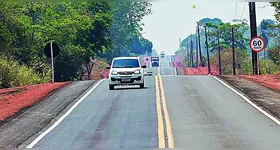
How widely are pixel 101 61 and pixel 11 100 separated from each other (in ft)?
257

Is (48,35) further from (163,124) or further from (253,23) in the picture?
(163,124)

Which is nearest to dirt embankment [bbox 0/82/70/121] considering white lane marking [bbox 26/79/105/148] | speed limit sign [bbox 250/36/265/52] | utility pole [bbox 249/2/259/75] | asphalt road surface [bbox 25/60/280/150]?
white lane marking [bbox 26/79/105/148]

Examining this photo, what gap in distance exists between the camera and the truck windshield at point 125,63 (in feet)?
103

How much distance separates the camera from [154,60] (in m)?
133

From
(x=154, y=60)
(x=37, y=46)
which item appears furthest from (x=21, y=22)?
(x=154, y=60)

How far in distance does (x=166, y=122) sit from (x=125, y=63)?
12.3m

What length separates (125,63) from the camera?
103 feet

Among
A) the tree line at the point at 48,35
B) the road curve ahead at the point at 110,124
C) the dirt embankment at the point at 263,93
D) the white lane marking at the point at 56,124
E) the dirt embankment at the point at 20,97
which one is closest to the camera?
the road curve ahead at the point at 110,124

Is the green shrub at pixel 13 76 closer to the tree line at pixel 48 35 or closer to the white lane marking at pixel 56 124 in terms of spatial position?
the tree line at pixel 48 35

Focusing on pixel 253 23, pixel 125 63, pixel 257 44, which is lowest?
pixel 125 63

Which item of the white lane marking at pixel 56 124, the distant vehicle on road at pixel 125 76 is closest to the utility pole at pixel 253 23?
the distant vehicle on road at pixel 125 76

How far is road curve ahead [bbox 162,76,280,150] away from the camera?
15283mm

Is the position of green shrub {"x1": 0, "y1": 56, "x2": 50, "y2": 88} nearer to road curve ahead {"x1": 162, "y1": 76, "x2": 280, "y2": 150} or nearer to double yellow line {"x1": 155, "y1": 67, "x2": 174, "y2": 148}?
road curve ahead {"x1": 162, "y1": 76, "x2": 280, "y2": 150}

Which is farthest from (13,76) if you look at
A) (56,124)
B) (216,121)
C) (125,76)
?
(216,121)
